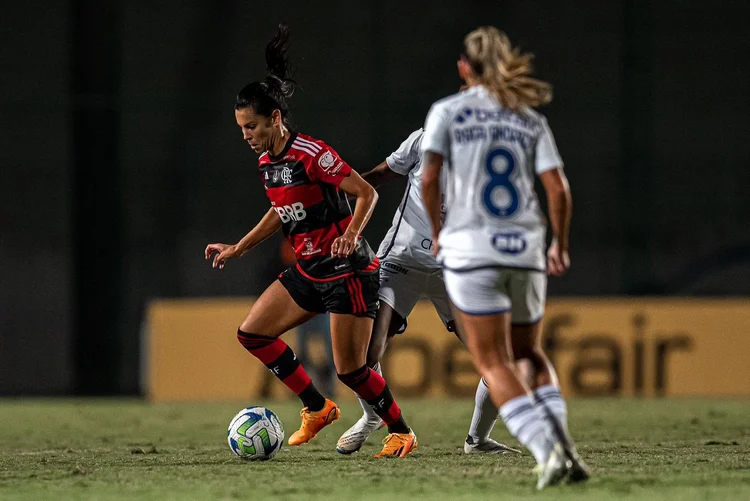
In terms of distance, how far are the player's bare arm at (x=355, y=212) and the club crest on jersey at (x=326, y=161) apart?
0.12 metres

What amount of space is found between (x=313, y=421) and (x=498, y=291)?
229cm

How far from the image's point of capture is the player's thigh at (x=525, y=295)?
5.52 m

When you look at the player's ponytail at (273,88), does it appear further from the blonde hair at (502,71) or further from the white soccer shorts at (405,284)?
the blonde hair at (502,71)

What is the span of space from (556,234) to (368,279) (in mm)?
1739

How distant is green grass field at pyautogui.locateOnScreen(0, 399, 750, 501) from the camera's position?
561 centimetres

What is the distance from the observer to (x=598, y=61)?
2161 centimetres

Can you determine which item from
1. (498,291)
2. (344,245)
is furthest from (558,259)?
(344,245)

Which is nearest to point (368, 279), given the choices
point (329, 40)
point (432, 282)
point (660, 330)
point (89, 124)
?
point (432, 282)

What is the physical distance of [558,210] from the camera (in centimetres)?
557

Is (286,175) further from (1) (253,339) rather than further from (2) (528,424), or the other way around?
(2) (528,424)

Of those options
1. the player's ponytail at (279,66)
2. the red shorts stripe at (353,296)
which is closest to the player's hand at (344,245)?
the red shorts stripe at (353,296)

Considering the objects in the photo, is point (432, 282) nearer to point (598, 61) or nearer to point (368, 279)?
point (368, 279)

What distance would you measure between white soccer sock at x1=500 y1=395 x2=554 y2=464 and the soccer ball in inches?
82.7

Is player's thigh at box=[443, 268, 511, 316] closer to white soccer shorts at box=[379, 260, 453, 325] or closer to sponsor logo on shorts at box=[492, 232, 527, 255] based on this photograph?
sponsor logo on shorts at box=[492, 232, 527, 255]
